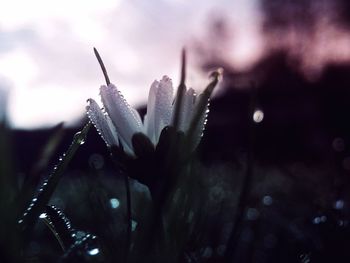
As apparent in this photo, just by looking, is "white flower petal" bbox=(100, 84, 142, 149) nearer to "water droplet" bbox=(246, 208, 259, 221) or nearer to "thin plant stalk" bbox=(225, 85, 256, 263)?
"thin plant stalk" bbox=(225, 85, 256, 263)

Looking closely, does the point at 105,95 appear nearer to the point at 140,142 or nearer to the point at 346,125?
the point at 140,142

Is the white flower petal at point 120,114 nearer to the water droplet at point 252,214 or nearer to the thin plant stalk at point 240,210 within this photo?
the thin plant stalk at point 240,210

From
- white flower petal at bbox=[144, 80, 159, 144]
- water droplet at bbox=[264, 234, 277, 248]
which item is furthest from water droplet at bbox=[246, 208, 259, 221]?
white flower petal at bbox=[144, 80, 159, 144]

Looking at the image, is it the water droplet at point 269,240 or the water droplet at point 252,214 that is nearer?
the water droplet at point 269,240

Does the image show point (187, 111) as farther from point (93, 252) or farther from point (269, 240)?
point (269, 240)

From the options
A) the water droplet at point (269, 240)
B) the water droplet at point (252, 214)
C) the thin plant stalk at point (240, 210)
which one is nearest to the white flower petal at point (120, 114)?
the thin plant stalk at point (240, 210)

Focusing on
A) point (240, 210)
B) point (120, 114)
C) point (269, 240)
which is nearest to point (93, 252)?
point (240, 210)
